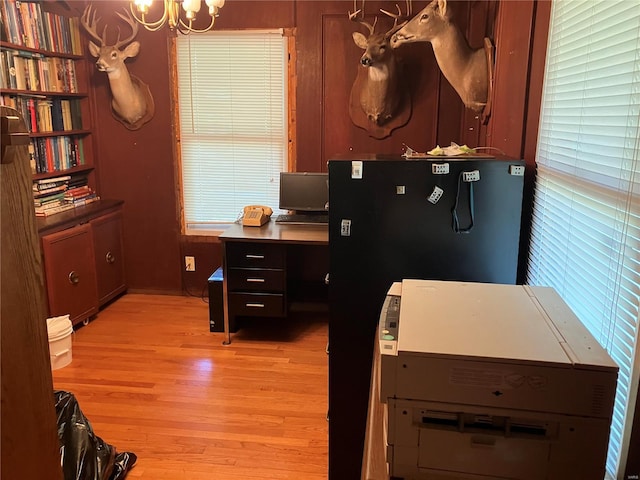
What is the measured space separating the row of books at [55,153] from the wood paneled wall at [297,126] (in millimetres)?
212

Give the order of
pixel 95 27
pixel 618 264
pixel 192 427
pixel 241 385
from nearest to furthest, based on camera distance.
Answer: pixel 618 264 → pixel 192 427 → pixel 241 385 → pixel 95 27

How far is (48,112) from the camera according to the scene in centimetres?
383

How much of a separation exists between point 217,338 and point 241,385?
691 mm

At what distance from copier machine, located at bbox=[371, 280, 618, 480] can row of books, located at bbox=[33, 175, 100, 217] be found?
10.7 ft

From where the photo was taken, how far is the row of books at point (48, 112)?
141 inches

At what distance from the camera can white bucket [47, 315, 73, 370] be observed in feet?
10.5

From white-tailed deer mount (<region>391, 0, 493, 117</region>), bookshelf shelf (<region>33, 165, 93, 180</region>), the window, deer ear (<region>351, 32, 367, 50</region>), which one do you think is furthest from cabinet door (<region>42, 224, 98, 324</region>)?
white-tailed deer mount (<region>391, 0, 493, 117</region>)

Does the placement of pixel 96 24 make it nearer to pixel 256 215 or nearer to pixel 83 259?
pixel 83 259

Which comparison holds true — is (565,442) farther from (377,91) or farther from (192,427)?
(377,91)

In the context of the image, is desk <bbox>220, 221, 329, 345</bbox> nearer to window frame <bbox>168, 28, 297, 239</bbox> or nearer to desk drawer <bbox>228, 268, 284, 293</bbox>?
desk drawer <bbox>228, 268, 284, 293</bbox>

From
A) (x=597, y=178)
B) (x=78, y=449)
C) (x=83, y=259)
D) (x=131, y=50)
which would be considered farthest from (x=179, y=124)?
(x=597, y=178)

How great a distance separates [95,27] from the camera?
4047mm

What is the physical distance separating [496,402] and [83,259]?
343cm

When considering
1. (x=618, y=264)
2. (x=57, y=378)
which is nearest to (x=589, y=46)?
(x=618, y=264)
